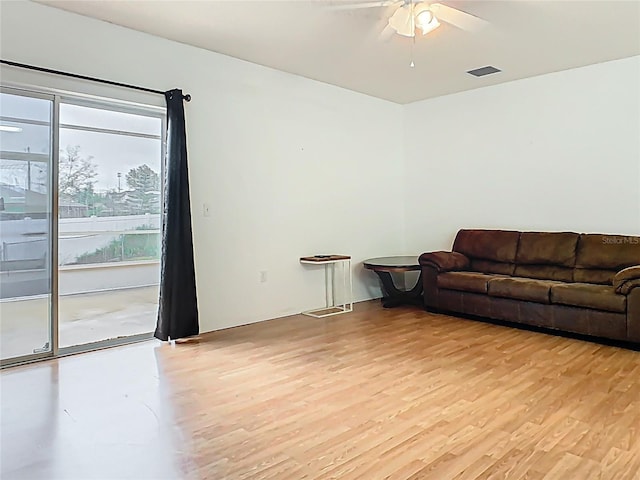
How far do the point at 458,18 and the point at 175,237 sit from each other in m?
2.84

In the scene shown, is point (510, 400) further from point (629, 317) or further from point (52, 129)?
point (52, 129)

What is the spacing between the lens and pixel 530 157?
213 inches

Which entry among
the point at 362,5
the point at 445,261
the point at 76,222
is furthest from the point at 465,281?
the point at 76,222

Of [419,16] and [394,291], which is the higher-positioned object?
[419,16]

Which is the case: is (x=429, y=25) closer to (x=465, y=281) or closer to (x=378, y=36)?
(x=378, y=36)

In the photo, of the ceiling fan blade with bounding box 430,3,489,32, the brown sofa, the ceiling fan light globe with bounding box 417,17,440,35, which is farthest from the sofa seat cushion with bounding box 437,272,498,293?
the ceiling fan light globe with bounding box 417,17,440,35

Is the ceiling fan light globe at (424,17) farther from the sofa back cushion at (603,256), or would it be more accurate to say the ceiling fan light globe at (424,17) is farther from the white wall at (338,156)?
the sofa back cushion at (603,256)

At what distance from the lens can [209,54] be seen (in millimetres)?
4504

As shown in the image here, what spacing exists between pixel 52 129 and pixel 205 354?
2.07 metres

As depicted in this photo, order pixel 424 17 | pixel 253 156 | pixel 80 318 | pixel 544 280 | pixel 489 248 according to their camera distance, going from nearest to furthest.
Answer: pixel 424 17, pixel 80 318, pixel 544 280, pixel 253 156, pixel 489 248

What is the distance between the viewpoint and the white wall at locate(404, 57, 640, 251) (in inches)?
187

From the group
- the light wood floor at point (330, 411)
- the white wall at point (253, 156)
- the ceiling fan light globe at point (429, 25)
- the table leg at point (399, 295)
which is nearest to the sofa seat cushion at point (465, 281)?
the table leg at point (399, 295)

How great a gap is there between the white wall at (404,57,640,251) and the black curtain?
340cm

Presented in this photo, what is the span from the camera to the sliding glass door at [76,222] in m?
3.56
